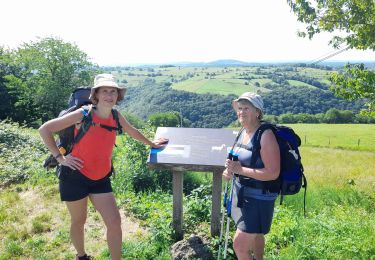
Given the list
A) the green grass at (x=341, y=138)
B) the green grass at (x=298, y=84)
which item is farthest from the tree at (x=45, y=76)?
the green grass at (x=298, y=84)

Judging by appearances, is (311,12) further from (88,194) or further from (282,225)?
(88,194)

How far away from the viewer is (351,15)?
30.8ft

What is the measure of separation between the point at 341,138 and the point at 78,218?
55.3 m

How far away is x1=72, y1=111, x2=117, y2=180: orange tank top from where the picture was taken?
3.32m

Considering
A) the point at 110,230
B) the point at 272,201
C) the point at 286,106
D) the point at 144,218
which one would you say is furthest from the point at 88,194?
the point at 286,106

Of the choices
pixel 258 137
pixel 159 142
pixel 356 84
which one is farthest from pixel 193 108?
pixel 258 137

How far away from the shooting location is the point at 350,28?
968 centimetres

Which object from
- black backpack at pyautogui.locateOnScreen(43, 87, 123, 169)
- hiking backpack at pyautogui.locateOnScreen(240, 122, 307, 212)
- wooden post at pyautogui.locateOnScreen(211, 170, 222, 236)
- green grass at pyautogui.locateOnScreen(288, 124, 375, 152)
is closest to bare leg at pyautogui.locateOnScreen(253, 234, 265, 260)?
hiking backpack at pyautogui.locateOnScreen(240, 122, 307, 212)

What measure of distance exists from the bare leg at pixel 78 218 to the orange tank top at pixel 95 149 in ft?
1.09

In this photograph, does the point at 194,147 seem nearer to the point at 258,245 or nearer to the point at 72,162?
the point at 258,245

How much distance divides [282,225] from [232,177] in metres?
1.86

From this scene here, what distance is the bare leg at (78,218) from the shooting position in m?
3.46

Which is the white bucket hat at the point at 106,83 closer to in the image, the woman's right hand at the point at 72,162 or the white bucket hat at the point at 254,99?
the woman's right hand at the point at 72,162

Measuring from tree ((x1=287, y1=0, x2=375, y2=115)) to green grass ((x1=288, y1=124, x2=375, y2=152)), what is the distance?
115 ft
